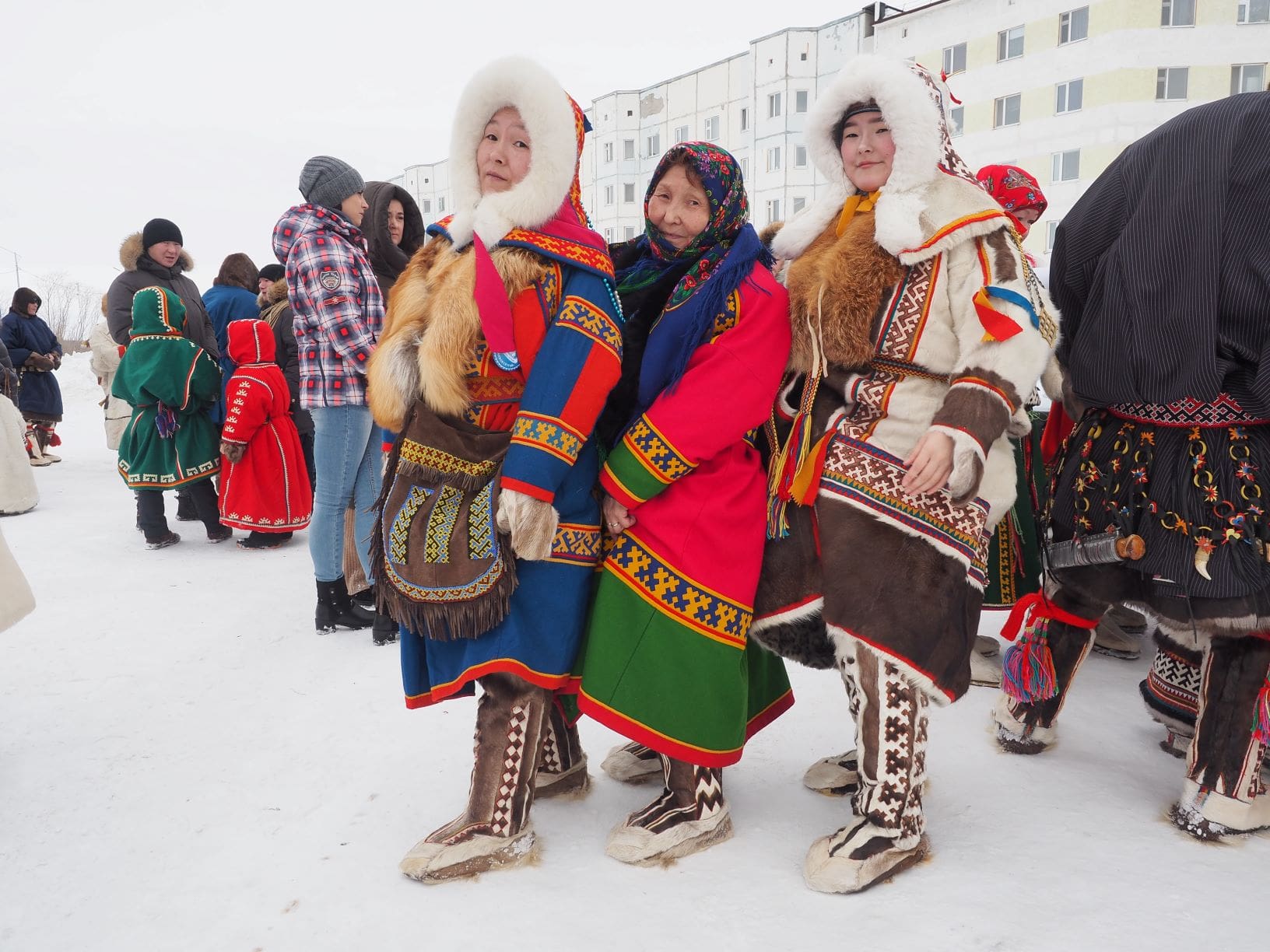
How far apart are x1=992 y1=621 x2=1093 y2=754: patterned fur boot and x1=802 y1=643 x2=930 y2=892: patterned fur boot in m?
0.72

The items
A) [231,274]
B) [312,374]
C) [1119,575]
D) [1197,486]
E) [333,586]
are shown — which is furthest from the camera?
[231,274]

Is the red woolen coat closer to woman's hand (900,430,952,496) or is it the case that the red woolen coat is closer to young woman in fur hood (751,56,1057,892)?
young woman in fur hood (751,56,1057,892)

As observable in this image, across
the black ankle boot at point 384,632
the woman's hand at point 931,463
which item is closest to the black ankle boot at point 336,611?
the black ankle boot at point 384,632

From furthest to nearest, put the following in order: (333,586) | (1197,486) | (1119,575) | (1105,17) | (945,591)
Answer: (1105,17)
(333,586)
(1119,575)
(1197,486)
(945,591)

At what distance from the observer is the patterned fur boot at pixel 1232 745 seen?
6.49ft

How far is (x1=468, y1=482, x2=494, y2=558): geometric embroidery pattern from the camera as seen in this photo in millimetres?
1804

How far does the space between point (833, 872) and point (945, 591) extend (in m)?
0.65

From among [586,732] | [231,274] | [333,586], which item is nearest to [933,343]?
[586,732]

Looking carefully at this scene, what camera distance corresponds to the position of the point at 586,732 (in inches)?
105

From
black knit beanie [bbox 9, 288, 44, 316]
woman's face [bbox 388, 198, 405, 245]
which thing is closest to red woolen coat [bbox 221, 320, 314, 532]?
woman's face [bbox 388, 198, 405, 245]

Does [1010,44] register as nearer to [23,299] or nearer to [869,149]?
[23,299]

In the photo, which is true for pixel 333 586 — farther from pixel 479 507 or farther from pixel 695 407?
pixel 695 407

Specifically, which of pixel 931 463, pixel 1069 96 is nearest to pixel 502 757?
pixel 931 463

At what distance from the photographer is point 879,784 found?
1.86 metres
